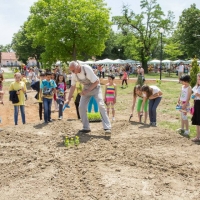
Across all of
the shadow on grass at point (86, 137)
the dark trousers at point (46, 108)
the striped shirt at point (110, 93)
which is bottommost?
the shadow on grass at point (86, 137)

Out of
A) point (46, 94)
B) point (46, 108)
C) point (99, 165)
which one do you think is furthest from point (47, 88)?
point (99, 165)

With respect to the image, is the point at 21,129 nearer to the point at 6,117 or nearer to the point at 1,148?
the point at 1,148

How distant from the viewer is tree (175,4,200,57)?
154 ft

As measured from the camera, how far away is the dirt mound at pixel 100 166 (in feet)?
12.4

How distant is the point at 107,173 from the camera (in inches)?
169

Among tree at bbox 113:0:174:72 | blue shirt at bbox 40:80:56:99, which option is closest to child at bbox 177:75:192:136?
blue shirt at bbox 40:80:56:99

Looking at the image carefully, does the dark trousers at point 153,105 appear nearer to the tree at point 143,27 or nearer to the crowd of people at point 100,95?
the crowd of people at point 100,95

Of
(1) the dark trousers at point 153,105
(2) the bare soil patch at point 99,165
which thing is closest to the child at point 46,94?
(2) the bare soil patch at point 99,165

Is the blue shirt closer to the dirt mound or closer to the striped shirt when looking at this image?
the dirt mound

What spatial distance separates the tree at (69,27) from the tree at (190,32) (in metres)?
25.0

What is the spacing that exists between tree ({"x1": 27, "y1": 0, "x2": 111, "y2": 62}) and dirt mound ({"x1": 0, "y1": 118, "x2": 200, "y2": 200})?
19389 mm

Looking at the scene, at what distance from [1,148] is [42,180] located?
6.71 feet

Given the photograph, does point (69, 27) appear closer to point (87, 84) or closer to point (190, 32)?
point (87, 84)

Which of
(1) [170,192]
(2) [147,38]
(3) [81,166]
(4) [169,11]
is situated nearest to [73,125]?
(3) [81,166]
